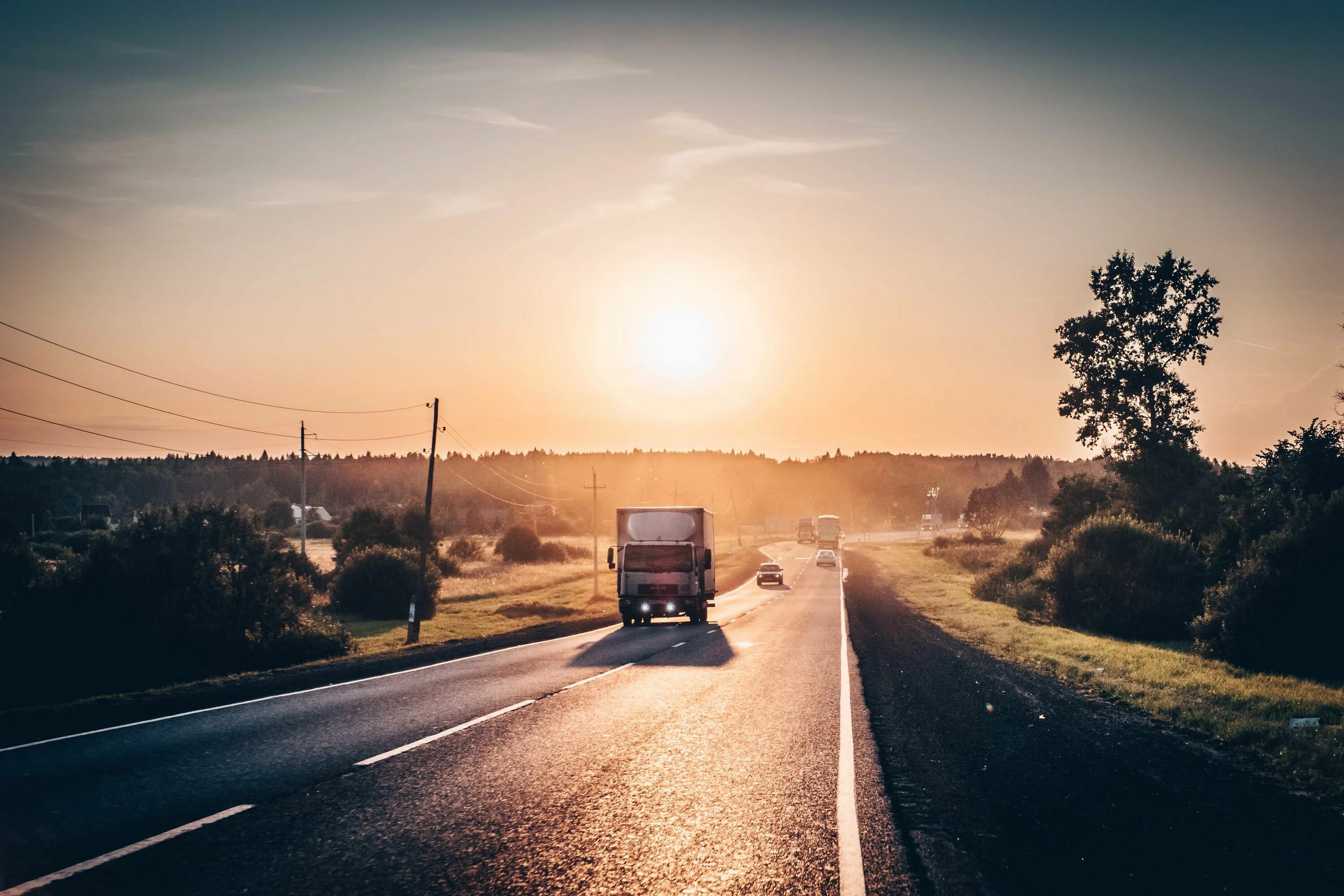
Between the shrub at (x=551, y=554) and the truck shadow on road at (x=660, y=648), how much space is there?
52.1 m

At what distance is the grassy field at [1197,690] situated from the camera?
8.77 metres

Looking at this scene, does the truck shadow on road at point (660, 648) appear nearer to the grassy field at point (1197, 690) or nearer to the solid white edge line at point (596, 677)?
the solid white edge line at point (596, 677)

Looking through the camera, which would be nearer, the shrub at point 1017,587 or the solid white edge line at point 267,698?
the solid white edge line at point 267,698

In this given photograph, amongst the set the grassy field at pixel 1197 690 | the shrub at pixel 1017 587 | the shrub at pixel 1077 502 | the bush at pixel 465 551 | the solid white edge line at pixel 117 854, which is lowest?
the bush at pixel 465 551

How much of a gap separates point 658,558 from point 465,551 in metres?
51.9

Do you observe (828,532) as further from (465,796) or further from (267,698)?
(465,796)

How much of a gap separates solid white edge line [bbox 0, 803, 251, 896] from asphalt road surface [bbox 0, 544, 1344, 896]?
31mm

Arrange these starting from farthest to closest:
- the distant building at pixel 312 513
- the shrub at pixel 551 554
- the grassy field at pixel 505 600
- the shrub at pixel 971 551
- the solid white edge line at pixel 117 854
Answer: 1. the distant building at pixel 312 513
2. the shrub at pixel 551 554
3. the shrub at pixel 971 551
4. the grassy field at pixel 505 600
5. the solid white edge line at pixel 117 854

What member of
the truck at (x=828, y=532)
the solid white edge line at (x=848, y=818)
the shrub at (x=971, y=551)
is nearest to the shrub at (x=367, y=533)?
the shrub at (x=971, y=551)

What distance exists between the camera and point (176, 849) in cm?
552

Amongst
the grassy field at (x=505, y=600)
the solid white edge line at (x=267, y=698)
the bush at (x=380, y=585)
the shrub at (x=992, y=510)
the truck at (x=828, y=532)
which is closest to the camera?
the solid white edge line at (x=267, y=698)

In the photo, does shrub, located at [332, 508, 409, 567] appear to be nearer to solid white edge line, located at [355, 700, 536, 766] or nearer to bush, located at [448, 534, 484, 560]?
bush, located at [448, 534, 484, 560]

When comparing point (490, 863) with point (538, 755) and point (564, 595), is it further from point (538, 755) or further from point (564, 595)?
point (564, 595)

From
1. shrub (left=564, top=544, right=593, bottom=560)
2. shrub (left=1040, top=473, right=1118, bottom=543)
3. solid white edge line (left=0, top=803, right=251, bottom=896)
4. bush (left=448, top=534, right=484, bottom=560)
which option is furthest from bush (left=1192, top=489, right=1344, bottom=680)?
shrub (left=564, top=544, right=593, bottom=560)
